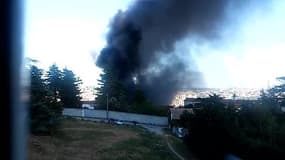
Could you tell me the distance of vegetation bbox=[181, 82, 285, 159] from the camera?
32.9m

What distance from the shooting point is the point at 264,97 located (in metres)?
59.8

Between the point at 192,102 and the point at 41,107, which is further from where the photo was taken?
the point at 192,102

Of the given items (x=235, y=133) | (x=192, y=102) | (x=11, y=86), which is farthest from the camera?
(x=192, y=102)

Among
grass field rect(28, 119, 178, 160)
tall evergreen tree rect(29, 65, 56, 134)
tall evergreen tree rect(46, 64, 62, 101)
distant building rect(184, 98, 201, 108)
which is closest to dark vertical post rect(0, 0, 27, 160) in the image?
grass field rect(28, 119, 178, 160)

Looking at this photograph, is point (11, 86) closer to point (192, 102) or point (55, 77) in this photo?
point (55, 77)

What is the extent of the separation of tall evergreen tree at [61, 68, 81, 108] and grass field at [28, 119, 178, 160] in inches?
1312

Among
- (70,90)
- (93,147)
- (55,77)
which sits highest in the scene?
(55,77)

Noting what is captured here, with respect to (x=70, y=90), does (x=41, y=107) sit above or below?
below

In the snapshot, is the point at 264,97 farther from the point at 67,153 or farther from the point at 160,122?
the point at 67,153

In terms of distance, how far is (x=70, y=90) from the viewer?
75.4 meters

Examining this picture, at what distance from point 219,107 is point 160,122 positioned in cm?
2632

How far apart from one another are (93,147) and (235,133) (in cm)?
979

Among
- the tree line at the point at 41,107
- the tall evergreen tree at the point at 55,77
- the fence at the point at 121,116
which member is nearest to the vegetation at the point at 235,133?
the tree line at the point at 41,107

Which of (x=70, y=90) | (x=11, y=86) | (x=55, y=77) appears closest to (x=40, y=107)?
(x=11, y=86)
